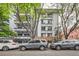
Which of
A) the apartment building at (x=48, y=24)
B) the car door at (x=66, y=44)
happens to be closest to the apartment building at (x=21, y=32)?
the apartment building at (x=48, y=24)

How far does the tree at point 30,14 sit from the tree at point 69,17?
0.43 m

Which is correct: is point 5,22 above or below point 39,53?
above

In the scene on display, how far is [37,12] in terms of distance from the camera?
11.9 ft

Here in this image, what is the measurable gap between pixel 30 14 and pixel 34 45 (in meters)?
0.55

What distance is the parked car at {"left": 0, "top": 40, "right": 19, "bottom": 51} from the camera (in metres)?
3.56

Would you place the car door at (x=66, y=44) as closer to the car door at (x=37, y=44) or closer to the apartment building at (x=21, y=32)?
the car door at (x=37, y=44)

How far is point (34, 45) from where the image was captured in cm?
360

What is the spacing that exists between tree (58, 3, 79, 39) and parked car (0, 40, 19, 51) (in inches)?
35.5

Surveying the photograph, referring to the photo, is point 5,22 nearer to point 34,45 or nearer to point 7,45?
point 7,45

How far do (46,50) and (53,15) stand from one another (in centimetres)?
63

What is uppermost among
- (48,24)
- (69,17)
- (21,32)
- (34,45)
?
(69,17)

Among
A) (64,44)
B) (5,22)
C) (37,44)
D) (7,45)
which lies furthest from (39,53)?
(5,22)

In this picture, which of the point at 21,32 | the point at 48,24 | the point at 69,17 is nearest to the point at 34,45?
the point at 21,32

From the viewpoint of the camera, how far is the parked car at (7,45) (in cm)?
356
